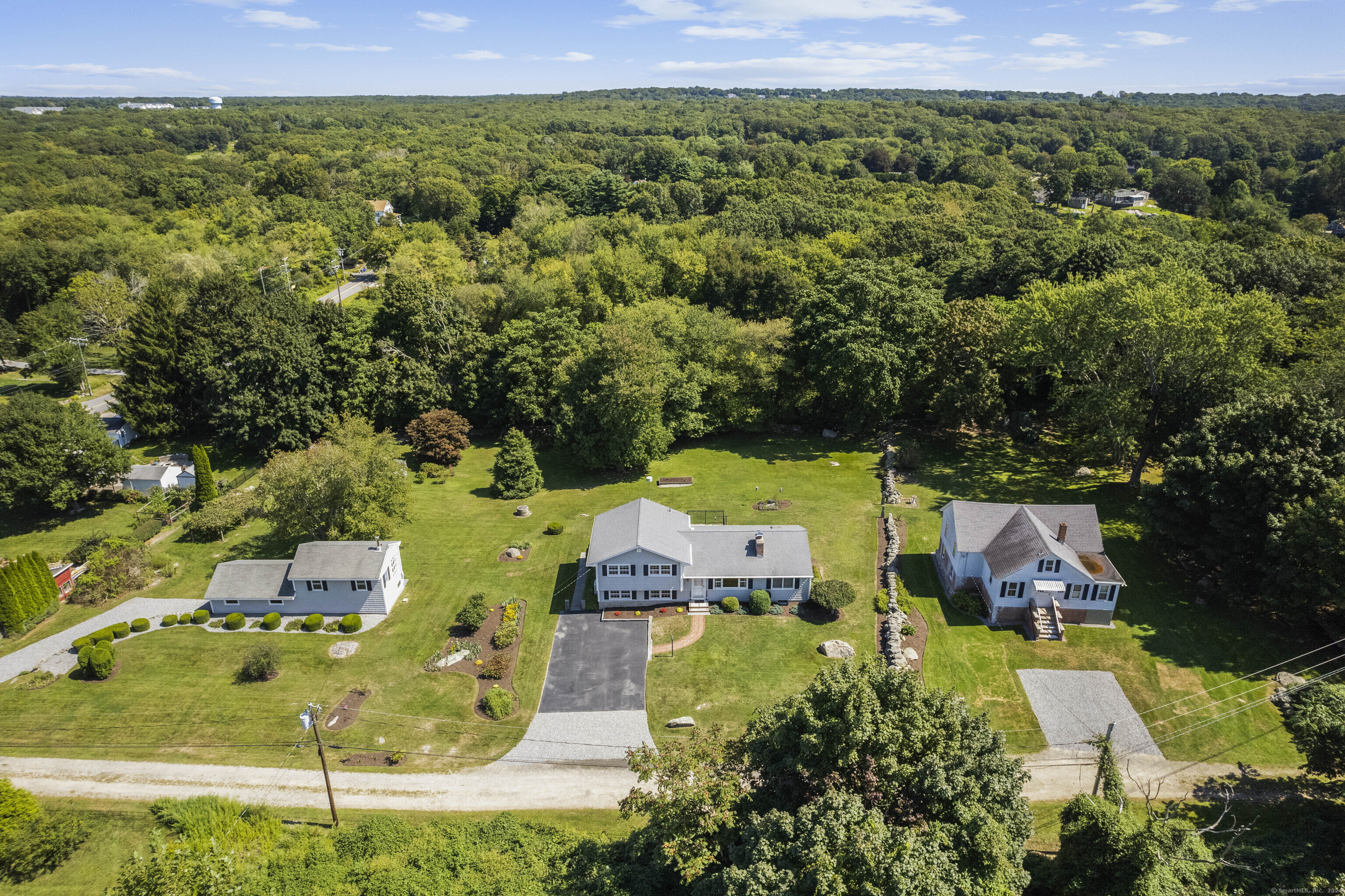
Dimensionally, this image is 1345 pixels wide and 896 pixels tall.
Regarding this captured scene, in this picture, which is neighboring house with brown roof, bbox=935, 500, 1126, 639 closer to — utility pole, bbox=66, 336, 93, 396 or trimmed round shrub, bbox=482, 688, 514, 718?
trimmed round shrub, bbox=482, 688, 514, 718

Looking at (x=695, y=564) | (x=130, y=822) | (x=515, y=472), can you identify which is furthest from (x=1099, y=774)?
(x=515, y=472)

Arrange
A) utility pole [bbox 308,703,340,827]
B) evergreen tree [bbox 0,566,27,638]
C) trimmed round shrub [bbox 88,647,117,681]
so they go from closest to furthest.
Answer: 1. utility pole [bbox 308,703,340,827]
2. trimmed round shrub [bbox 88,647,117,681]
3. evergreen tree [bbox 0,566,27,638]

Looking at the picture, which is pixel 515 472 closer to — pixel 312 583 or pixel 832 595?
pixel 312 583

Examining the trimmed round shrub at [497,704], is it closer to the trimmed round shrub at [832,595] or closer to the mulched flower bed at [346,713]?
the mulched flower bed at [346,713]

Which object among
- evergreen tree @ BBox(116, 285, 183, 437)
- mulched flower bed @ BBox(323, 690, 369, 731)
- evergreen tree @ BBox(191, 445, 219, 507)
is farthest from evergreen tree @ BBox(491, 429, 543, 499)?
evergreen tree @ BBox(116, 285, 183, 437)

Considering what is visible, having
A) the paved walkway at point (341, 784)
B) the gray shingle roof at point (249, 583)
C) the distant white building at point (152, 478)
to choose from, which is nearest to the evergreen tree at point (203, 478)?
the distant white building at point (152, 478)

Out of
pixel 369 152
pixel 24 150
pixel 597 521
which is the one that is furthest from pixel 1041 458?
pixel 24 150

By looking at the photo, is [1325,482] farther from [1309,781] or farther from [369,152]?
[369,152]
